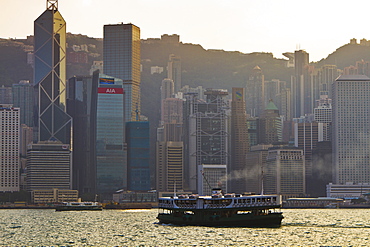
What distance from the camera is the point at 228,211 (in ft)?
568

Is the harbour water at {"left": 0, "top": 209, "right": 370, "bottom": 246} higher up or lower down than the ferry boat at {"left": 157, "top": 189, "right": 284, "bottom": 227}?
lower down

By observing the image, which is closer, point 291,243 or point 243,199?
point 291,243

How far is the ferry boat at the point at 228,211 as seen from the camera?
171m

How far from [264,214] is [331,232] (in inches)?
631

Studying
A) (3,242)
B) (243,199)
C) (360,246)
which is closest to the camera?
(360,246)

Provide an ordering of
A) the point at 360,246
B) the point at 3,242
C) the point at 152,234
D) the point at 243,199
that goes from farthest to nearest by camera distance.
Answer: the point at 243,199 → the point at 152,234 → the point at 3,242 → the point at 360,246

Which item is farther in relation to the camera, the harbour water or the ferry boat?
the ferry boat

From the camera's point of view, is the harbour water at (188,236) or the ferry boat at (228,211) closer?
the harbour water at (188,236)

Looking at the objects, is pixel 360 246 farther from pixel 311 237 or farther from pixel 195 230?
pixel 195 230

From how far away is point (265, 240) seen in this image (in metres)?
142

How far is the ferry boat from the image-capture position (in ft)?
561

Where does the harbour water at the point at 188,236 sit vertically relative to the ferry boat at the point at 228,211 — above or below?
below

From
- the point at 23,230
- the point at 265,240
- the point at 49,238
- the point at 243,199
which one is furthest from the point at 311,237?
the point at 23,230

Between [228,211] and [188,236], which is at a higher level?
[228,211]
